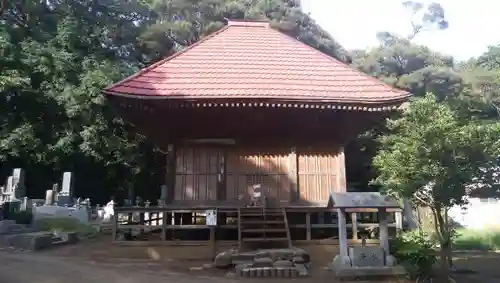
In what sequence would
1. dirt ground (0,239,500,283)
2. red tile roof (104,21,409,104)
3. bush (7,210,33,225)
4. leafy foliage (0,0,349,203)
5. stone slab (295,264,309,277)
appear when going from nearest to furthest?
dirt ground (0,239,500,283) < stone slab (295,264,309,277) < red tile roof (104,21,409,104) < bush (7,210,33,225) < leafy foliage (0,0,349,203)

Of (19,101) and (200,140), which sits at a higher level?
(19,101)

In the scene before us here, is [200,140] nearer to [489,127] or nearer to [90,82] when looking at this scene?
[489,127]

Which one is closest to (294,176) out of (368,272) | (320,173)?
(320,173)

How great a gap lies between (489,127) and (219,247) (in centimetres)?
673

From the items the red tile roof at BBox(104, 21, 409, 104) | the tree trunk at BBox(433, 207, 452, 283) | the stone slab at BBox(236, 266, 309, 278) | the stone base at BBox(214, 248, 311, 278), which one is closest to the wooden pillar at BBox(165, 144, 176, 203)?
the red tile roof at BBox(104, 21, 409, 104)

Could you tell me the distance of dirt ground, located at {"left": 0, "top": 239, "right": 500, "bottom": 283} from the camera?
27.3ft

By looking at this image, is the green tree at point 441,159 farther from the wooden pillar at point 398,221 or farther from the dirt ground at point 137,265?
the wooden pillar at point 398,221

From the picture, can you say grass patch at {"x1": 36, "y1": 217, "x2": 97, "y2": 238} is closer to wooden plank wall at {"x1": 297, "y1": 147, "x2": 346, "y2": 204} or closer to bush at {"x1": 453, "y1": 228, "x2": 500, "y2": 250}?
wooden plank wall at {"x1": 297, "y1": 147, "x2": 346, "y2": 204}

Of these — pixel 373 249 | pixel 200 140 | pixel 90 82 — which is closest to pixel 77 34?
pixel 90 82

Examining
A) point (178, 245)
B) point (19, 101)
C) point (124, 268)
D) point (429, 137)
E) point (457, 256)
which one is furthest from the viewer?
point (19, 101)

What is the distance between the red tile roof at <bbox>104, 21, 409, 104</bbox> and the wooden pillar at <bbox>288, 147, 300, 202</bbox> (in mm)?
1999

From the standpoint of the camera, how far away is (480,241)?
665 inches

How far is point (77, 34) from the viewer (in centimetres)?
2541

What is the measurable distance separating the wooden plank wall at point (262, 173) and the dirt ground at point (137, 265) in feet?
5.72
